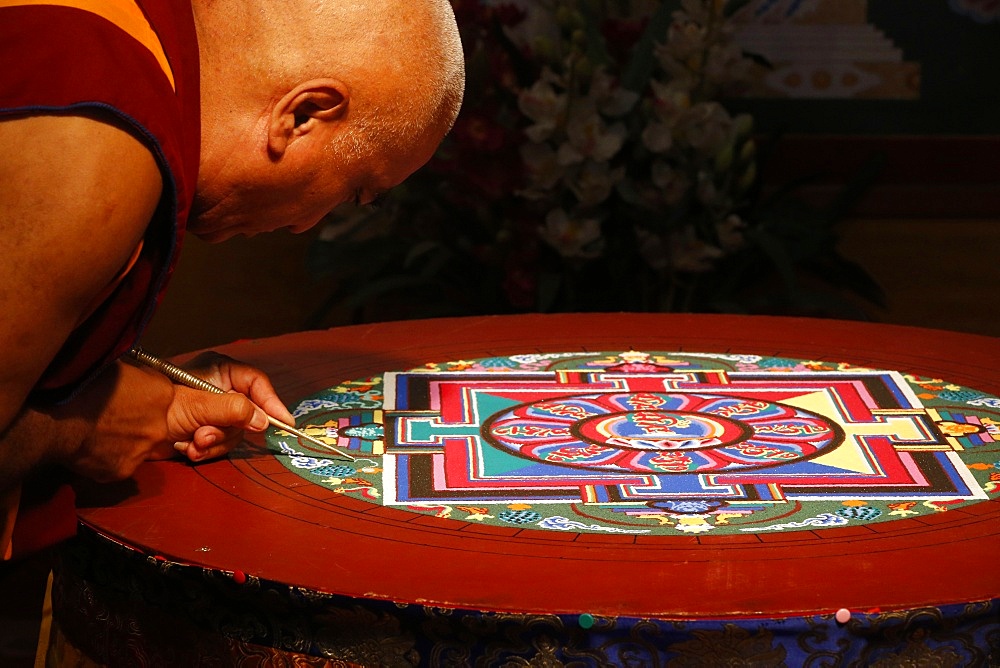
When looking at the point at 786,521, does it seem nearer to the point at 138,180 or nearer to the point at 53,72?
the point at 138,180

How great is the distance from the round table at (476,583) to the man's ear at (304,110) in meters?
0.36

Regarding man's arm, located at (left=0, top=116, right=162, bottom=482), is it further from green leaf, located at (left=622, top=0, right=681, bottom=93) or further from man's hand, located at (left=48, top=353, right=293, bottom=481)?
green leaf, located at (left=622, top=0, right=681, bottom=93)

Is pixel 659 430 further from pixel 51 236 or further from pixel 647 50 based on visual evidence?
pixel 647 50

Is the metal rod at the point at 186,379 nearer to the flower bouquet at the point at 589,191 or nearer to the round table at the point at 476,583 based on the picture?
the round table at the point at 476,583

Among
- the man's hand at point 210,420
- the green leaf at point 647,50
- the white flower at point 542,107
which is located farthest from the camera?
the green leaf at point 647,50

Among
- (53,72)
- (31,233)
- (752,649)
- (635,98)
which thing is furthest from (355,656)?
(635,98)

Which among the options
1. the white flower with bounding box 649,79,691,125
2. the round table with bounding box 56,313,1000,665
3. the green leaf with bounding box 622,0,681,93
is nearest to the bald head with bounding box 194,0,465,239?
the round table with bounding box 56,313,1000,665

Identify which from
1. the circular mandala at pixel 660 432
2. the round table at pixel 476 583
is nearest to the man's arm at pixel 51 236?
the round table at pixel 476 583

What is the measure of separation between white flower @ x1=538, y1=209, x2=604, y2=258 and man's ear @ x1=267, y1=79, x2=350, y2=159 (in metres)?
1.55

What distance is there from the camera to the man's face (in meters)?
1.38

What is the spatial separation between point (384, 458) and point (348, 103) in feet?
1.32

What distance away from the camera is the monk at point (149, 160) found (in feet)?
3.58

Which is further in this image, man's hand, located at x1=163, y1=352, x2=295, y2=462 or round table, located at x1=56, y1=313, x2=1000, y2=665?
man's hand, located at x1=163, y1=352, x2=295, y2=462

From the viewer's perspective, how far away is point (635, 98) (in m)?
2.88
